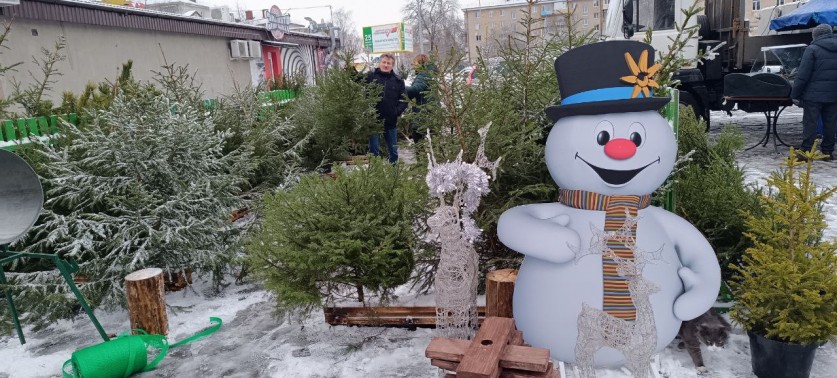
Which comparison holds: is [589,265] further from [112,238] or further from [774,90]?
[774,90]

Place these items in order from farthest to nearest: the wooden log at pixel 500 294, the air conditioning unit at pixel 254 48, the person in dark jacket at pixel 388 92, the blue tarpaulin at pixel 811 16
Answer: the air conditioning unit at pixel 254 48
the blue tarpaulin at pixel 811 16
the person in dark jacket at pixel 388 92
the wooden log at pixel 500 294

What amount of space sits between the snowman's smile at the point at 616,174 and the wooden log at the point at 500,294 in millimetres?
834

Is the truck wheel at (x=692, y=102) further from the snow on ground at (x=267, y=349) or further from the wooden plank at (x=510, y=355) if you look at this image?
the wooden plank at (x=510, y=355)

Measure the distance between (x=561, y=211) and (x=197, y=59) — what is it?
17461 millimetres

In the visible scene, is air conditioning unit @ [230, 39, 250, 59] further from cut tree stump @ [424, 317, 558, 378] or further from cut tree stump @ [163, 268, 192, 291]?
cut tree stump @ [424, 317, 558, 378]

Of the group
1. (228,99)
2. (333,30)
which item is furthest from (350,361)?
(333,30)

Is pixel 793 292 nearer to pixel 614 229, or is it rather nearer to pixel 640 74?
pixel 614 229

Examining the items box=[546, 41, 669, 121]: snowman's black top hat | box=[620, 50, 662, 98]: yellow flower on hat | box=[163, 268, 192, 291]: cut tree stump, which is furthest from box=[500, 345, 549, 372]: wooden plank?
box=[163, 268, 192, 291]: cut tree stump

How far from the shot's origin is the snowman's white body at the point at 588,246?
99.7 inches

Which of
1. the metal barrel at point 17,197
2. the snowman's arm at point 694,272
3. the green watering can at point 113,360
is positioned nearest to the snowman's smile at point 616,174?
the snowman's arm at point 694,272

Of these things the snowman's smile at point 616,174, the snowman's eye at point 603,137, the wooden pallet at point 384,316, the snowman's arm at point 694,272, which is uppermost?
the snowman's eye at point 603,137

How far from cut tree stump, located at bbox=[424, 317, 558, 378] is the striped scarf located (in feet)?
1.44

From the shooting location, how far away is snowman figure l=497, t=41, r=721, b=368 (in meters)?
2.50

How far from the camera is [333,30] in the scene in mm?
30609
